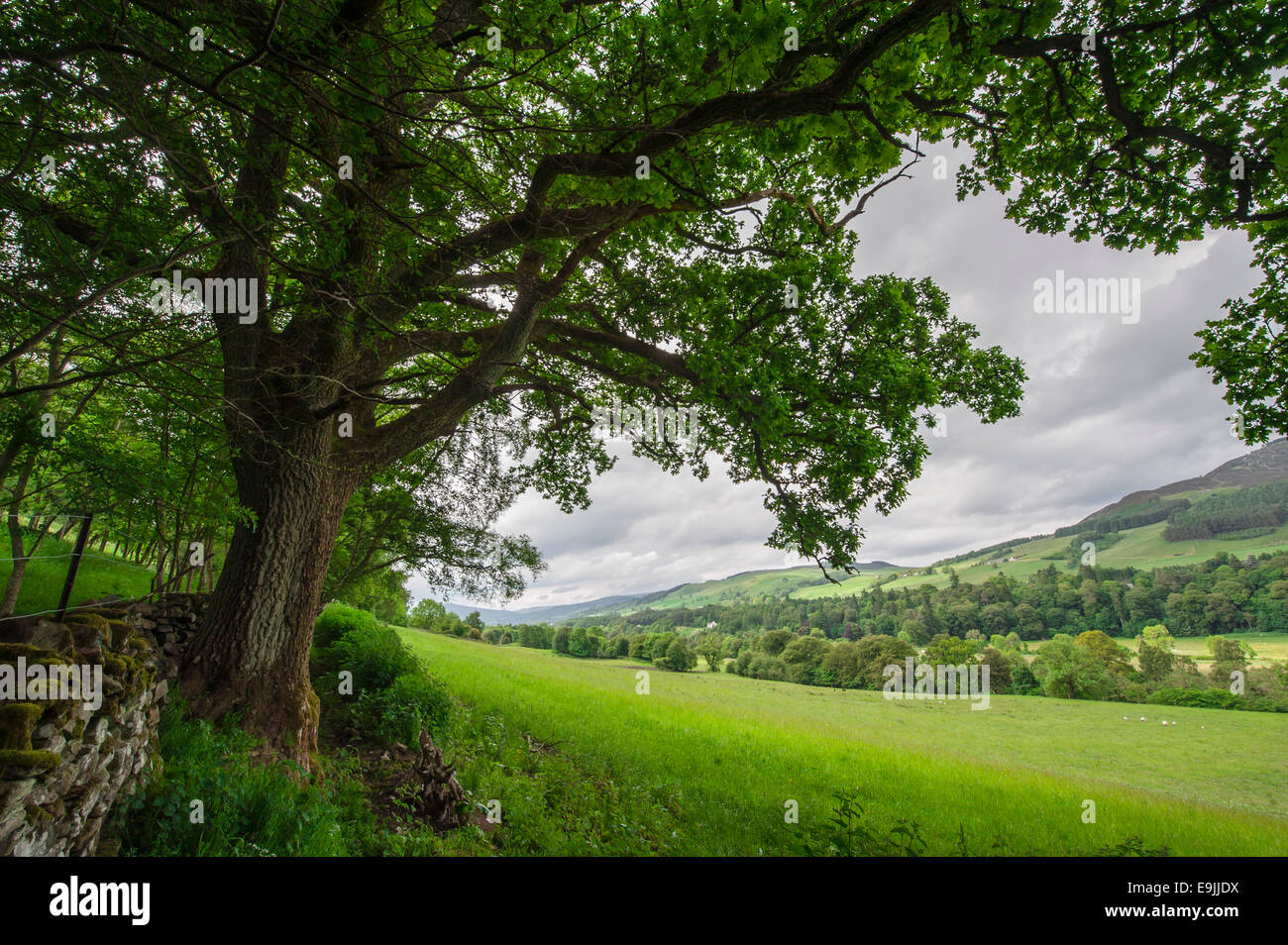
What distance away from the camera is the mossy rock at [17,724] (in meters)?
2.49

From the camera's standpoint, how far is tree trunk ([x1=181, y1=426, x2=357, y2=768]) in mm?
5152

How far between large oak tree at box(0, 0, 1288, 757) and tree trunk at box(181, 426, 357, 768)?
0.03 meters

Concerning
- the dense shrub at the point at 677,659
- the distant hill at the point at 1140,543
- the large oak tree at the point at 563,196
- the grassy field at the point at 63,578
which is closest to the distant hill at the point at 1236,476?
the distant hill at the point at 1140,543

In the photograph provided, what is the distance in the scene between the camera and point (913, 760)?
13.4 meters

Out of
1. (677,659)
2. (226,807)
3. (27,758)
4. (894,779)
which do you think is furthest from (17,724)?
(677,659)

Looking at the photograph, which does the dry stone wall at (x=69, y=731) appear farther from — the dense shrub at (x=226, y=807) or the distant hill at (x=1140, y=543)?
the distant hill at (x=1140, y=543)

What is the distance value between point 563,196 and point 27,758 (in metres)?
6.94

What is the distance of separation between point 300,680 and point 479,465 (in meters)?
7.82

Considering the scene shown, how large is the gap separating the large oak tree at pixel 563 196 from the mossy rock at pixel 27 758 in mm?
2004

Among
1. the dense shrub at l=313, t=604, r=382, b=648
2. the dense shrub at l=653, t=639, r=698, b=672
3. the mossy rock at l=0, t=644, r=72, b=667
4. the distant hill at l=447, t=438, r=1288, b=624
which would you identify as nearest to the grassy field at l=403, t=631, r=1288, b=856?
the dense shrub at l=313, t=604, r=382, b=648
